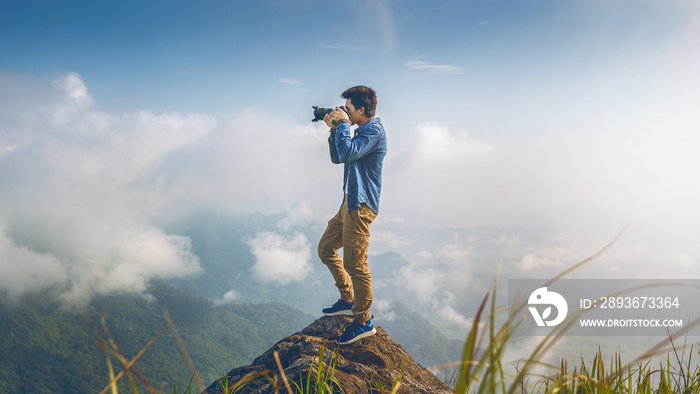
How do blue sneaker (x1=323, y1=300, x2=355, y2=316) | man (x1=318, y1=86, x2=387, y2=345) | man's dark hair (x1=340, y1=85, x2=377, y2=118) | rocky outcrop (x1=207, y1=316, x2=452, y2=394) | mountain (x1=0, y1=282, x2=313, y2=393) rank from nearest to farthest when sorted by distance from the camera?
rocky outcrop (x1=207, y1=316, x2=452, y2=394), man (x1=318, y1=86, x2=387, y2=345), man's dark hair (x1=340, y1=85, x2=377, y2=118), blue sneaker (x1=323, y1=300, x2=355, y2=316), mountain (x1=0, y1=282, x2=313, y2=393)

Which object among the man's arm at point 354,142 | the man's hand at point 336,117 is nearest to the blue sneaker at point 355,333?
the man's arm at point 354,142

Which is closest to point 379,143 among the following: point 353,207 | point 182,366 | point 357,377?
point 353,207

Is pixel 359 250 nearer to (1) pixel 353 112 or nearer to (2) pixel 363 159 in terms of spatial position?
(2) pixel 363 159

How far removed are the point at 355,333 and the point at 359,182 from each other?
1.87m

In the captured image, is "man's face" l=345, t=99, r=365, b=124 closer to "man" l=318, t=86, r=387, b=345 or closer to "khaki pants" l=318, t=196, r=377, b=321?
"man" l=318, t=86, r=387, b=345

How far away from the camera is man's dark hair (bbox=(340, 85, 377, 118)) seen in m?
4.98

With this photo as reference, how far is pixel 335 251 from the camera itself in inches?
218

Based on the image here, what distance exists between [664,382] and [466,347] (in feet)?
7.22

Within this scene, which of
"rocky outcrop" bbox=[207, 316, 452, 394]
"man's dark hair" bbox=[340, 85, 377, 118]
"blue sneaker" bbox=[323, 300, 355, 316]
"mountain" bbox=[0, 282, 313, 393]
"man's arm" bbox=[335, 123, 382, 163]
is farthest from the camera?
"mountain" bbox=[0, 282, 313, 393]

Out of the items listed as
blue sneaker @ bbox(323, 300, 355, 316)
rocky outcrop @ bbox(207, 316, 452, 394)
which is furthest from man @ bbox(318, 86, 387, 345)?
blue sneaker @ bbox(323, 300, 355, 316)

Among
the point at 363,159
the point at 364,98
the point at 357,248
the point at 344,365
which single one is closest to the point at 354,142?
the point at 363,159

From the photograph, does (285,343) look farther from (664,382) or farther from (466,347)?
(466,347)

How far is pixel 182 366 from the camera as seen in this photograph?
159125 mm

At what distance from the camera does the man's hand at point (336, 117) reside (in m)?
4.87
